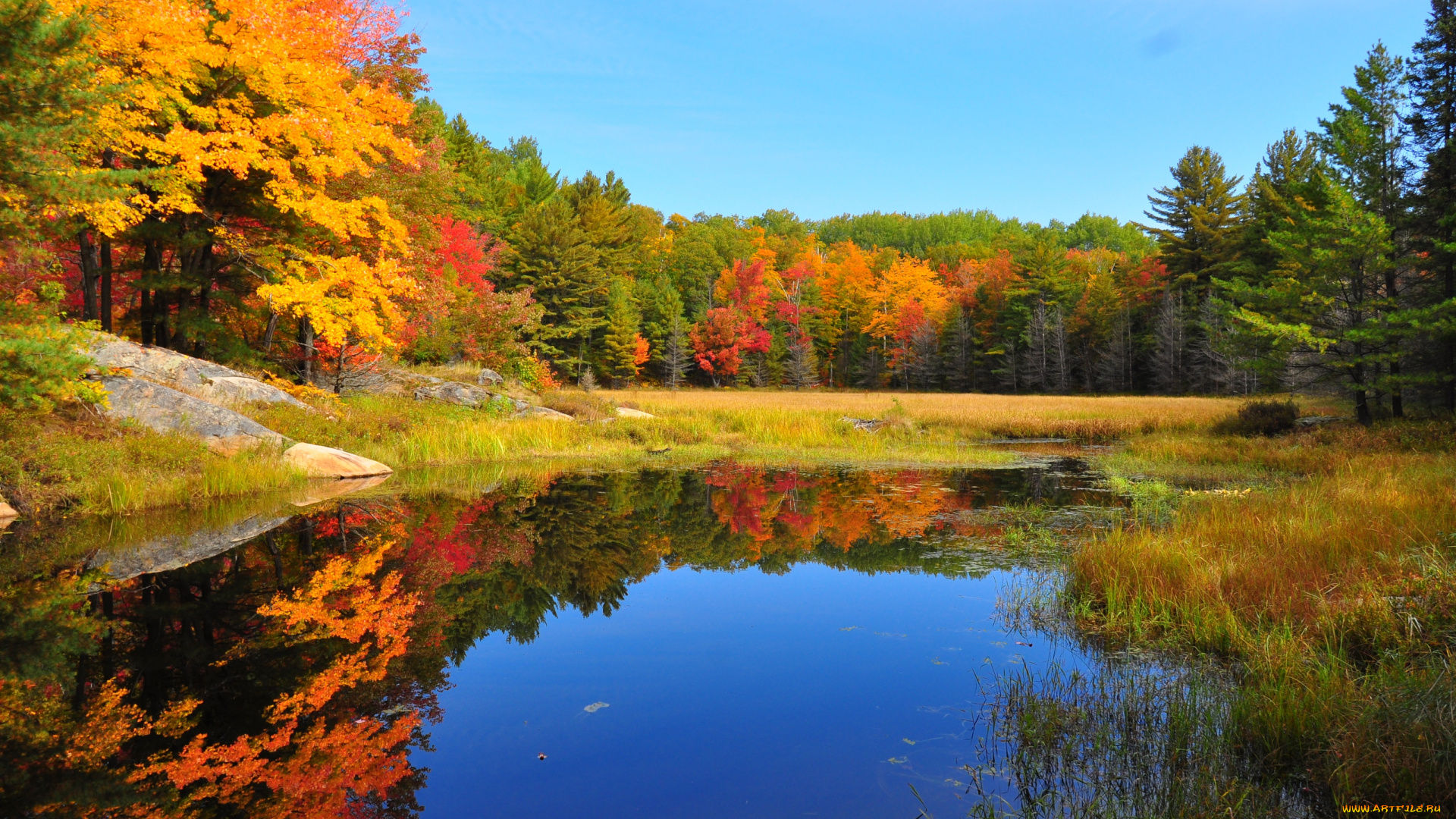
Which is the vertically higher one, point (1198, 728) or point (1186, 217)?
point (1186, 217)

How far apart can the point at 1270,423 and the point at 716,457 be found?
14.5 meters

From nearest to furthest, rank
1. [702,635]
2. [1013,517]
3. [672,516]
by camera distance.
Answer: [702,635] → [1013,517] → [672,516]

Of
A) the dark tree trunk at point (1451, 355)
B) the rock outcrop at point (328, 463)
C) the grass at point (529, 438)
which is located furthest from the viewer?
the dark tree trunk at point (1451, 355)

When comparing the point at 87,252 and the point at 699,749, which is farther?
the point at 87,252

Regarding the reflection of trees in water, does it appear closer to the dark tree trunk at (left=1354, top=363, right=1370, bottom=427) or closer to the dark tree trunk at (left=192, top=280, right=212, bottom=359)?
the dark tree trunk at (left=192, top=280, right=212, bottom=359)

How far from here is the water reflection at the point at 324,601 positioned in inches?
135

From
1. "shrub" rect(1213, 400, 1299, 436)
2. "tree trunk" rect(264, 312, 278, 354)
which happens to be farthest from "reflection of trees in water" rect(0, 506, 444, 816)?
"shrub" rect(1213, 400, 1299, 436)

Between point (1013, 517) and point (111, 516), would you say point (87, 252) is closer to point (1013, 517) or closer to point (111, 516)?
point (111, 516)

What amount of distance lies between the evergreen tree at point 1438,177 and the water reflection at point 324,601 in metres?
12.7

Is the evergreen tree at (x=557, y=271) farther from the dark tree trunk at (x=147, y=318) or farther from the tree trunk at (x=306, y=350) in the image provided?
the dark tree trunk at (x=147, y=318)

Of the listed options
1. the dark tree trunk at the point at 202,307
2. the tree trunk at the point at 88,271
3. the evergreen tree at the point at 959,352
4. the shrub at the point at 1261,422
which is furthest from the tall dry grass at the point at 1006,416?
the evergreen tree at the point at 959,352

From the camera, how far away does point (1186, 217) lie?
49.9 meters

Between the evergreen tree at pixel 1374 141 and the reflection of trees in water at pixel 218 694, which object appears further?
the evergreen tree at pixel 1374 141

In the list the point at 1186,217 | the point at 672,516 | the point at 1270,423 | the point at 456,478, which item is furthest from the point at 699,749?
the point at 1186,217
